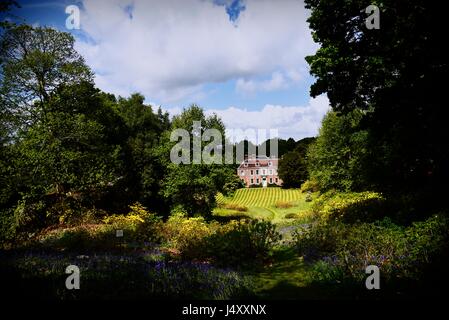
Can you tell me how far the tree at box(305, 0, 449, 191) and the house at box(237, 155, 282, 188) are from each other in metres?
81.2

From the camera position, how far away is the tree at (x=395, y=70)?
9773 mm

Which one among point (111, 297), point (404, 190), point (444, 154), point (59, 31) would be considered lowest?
point (111, 297)

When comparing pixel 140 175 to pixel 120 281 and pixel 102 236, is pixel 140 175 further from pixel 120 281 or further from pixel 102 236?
pixel 120 281

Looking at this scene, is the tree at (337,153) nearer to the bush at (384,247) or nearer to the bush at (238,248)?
the bush at (384,247)

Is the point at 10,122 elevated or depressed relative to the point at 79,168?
elevated

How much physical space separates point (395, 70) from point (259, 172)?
280 feet

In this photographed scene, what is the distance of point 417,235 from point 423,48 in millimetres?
5695

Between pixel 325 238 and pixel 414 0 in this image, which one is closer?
pixel 414 0

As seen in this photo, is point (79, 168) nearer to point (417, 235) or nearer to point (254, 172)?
point (417, 235)

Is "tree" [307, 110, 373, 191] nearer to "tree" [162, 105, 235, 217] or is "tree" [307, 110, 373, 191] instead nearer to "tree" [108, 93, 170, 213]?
"tree" [162, 105, 235, 217]

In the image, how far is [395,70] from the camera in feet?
42.2
